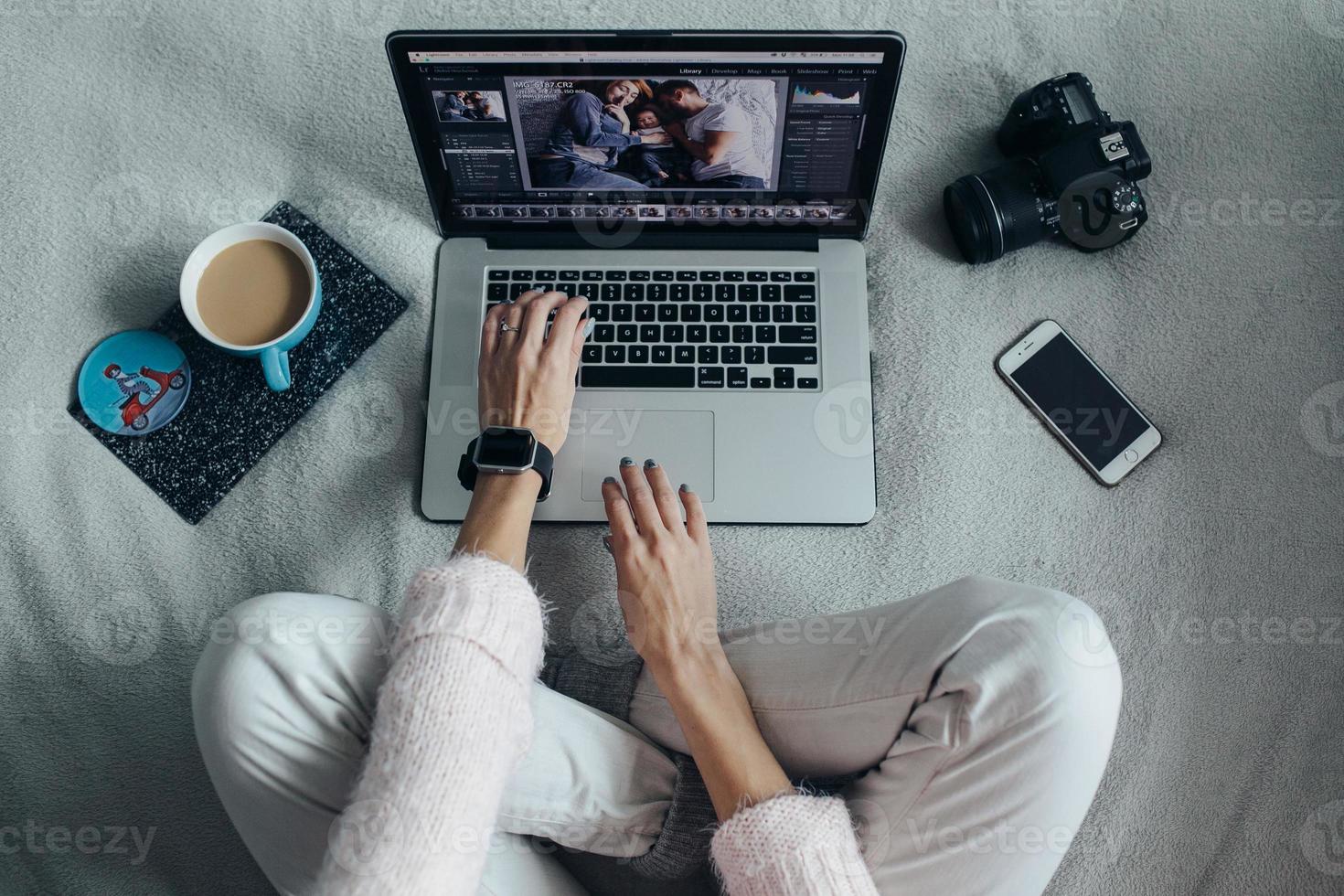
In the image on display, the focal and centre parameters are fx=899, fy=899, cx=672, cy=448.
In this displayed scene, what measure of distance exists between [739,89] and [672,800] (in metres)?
0.58

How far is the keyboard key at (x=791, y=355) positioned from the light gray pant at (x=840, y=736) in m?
0.24

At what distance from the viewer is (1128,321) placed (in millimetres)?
883

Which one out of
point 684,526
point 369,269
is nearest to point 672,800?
point 684,526

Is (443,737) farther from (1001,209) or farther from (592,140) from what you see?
(1001,209)

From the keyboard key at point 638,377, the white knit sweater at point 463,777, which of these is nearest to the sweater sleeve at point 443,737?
the white knit sweater at point 463,777

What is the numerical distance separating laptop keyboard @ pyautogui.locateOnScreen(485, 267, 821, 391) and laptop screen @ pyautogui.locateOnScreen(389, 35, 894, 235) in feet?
0.17

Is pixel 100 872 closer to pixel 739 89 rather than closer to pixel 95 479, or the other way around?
pixel 95 479

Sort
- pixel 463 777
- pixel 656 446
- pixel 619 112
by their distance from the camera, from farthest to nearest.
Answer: pixel 656 446
pixel 619 112
pixel 463 777

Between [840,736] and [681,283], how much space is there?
0.43 metres

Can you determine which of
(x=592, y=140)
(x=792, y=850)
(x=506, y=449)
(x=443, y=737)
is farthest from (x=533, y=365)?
(x=792, y=850)

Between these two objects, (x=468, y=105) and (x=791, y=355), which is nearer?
(x=468, y=105)

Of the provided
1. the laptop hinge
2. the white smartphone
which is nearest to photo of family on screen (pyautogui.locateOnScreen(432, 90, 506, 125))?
the laptop hinge

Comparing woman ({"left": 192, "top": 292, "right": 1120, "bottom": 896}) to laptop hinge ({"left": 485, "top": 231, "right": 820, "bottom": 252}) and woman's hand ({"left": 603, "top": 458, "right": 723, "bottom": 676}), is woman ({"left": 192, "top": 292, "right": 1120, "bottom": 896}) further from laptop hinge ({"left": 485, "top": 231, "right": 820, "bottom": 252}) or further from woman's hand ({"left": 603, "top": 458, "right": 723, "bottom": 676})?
laptop hinge ({"left": 485, "top": 231, "right": 820, "bottom": 252})

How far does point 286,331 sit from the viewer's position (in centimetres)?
80
